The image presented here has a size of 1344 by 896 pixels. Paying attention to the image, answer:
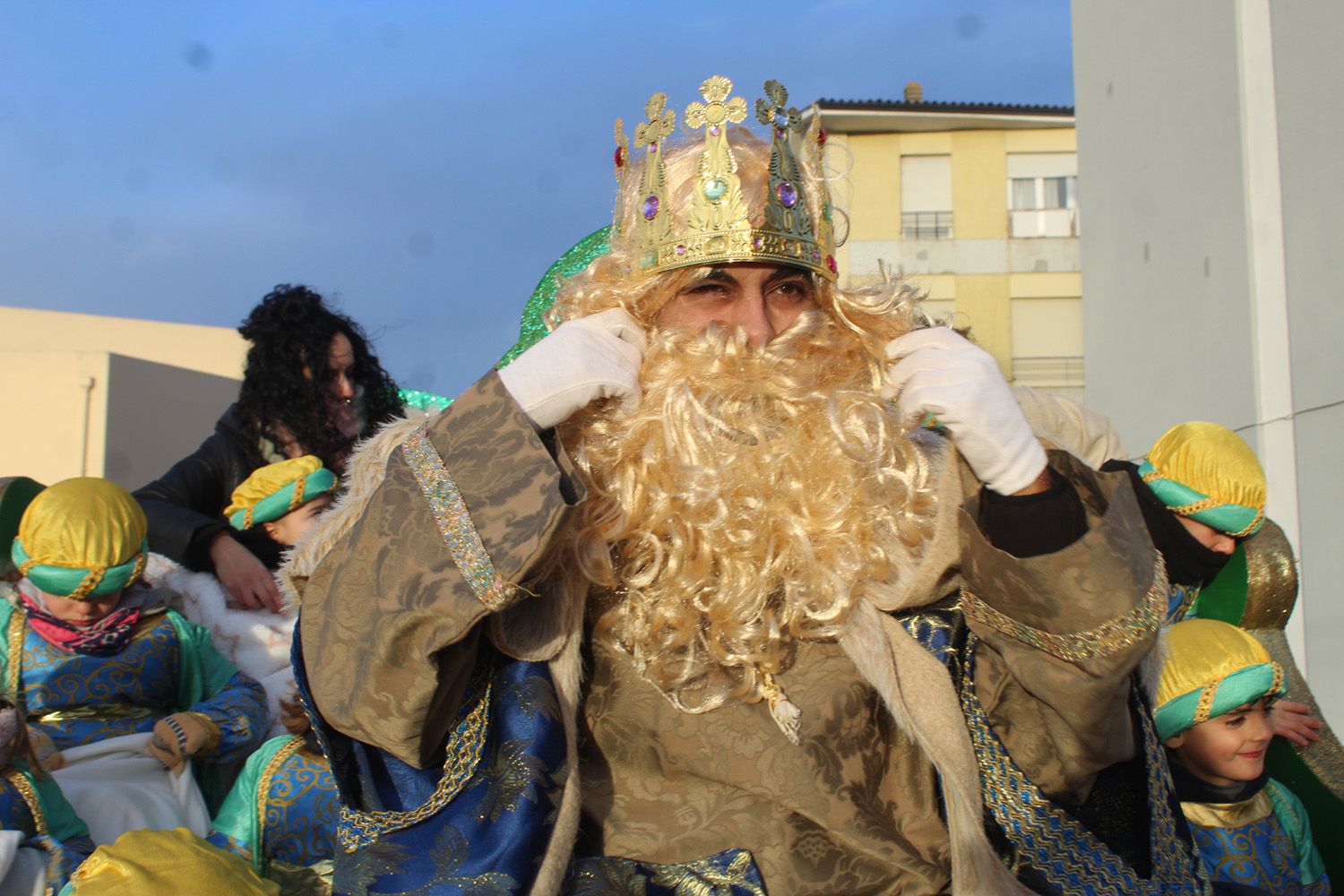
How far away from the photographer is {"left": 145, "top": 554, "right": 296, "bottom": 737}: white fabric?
4.08 m

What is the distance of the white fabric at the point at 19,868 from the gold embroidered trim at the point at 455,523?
1516mm

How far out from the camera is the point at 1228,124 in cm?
925

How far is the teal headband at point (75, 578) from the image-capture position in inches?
147

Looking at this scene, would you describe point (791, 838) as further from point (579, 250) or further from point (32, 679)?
point (32, 679)

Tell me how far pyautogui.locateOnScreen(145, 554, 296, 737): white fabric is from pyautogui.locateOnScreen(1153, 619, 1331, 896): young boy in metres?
2.59

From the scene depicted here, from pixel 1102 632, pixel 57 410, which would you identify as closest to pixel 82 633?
pixel 1102 632

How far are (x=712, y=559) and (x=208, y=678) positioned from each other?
2313 mm

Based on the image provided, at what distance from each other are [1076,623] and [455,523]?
3.18 feet

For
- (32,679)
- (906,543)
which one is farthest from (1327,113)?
(32,679)

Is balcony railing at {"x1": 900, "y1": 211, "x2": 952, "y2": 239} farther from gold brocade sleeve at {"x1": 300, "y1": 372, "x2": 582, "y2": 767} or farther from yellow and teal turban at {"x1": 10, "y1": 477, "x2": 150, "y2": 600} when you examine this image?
gold brocade sleeve at {"x1": 300, "y1": 372, "x2": 582, "y2": 767}

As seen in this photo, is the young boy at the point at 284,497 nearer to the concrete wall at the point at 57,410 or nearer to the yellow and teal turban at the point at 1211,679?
the yellow and teal turban at the point at 1211,679

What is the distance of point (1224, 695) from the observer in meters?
3.38

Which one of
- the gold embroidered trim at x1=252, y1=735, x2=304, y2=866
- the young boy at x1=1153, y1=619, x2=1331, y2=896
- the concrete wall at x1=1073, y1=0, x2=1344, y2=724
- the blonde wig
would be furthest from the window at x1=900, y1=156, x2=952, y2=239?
the blonde wig

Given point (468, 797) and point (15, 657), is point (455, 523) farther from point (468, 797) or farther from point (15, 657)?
point (15, 657)
